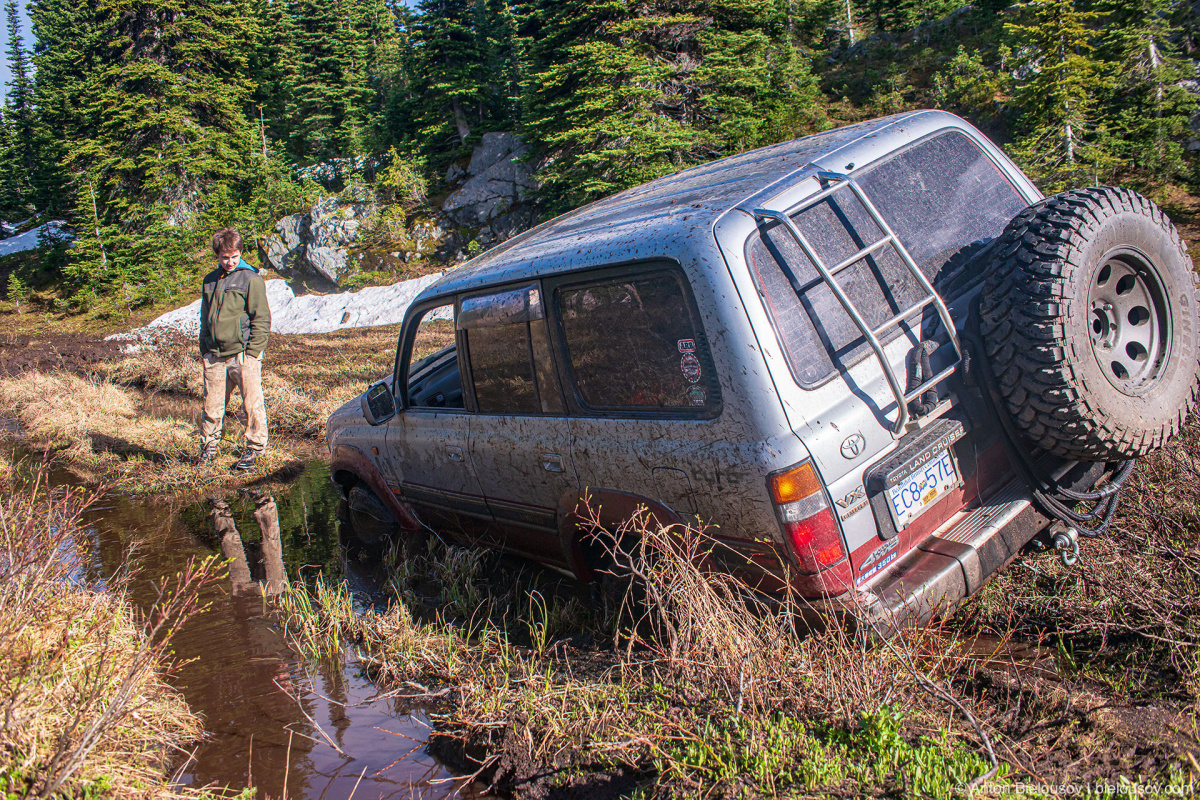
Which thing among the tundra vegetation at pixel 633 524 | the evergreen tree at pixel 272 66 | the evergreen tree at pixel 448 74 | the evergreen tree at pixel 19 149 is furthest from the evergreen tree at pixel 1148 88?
the evergreen tree at pixel 19 149

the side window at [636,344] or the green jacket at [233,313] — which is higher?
the green jacket at [233,313]

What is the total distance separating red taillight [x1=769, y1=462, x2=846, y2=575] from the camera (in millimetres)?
2453

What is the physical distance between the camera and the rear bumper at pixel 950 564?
2.50 metres

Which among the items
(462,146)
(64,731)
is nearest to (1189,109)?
(64,731)

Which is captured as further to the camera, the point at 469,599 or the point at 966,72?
the point at 966,72

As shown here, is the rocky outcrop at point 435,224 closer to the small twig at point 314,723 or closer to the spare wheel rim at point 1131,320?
the small twig at point 314,723

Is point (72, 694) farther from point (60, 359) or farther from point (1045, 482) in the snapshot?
point (60, 359)

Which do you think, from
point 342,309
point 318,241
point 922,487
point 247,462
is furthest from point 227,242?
point 318,241

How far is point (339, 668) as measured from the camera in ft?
11.7

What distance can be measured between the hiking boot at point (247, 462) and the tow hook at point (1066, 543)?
720cm

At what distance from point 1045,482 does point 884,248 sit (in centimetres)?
114

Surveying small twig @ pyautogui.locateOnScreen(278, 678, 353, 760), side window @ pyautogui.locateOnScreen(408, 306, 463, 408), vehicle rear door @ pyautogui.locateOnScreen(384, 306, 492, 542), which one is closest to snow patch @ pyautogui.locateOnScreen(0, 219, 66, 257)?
side window @ pyautogui.locateOnScreen(408, 306, 463, 408)

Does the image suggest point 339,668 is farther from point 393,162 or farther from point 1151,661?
point 393,162

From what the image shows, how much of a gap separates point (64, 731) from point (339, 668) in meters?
1.48
